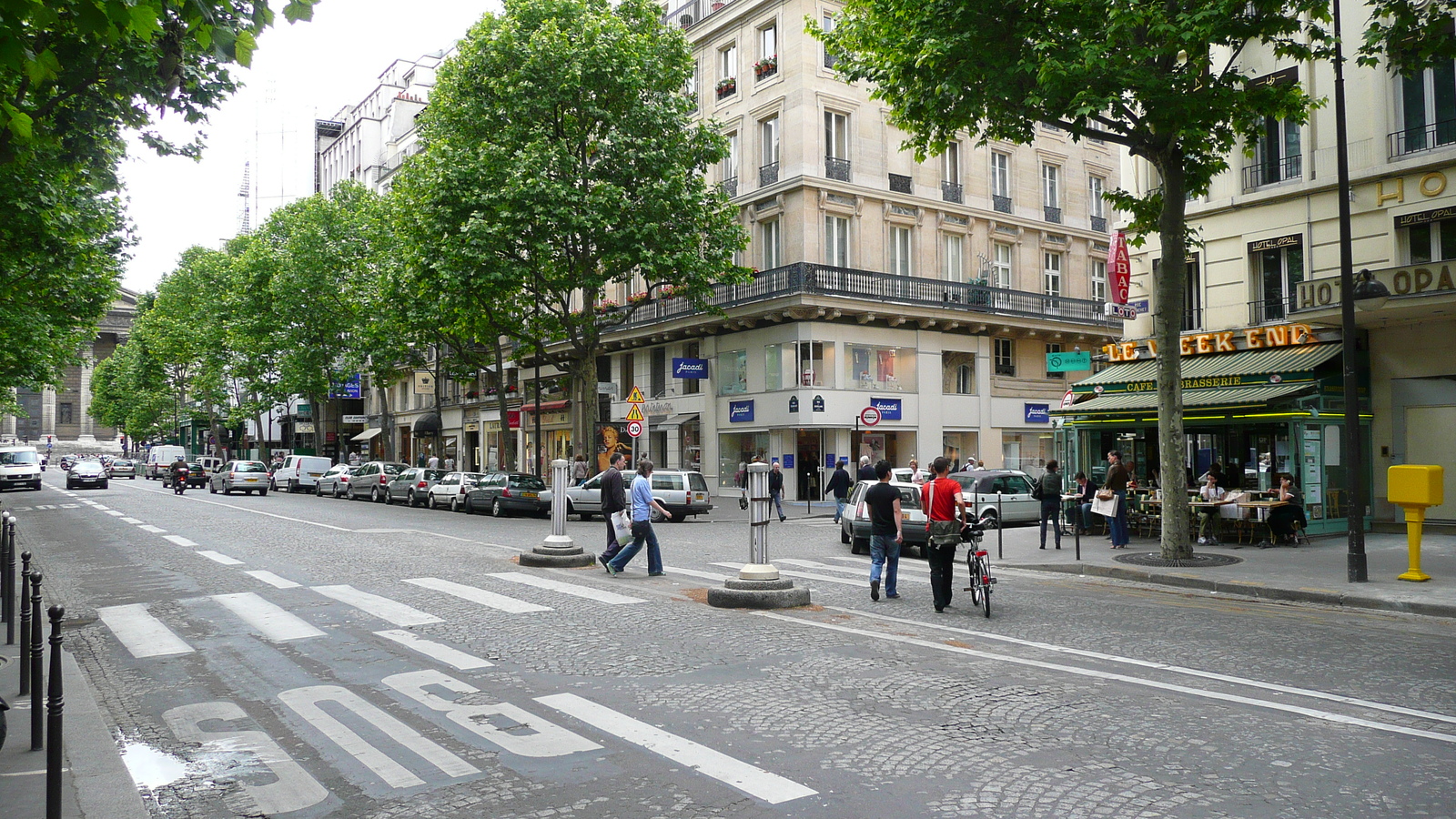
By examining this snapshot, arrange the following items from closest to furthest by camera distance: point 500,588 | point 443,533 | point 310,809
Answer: point 310,809
point 500,588
point 443,533

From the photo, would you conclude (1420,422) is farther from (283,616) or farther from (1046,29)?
(283,616)

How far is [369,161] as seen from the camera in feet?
220

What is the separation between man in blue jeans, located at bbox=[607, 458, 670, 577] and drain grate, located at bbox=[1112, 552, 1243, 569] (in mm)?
7307

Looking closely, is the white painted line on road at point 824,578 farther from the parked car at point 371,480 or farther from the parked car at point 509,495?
the parked car at point 371,480

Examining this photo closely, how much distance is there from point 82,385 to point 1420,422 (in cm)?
13189

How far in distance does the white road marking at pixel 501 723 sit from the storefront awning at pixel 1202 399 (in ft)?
52.8

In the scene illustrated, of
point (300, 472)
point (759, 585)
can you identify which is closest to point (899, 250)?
point (759, 585)

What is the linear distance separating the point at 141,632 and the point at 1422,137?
21.3m

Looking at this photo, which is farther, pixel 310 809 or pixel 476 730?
pixel 476 730

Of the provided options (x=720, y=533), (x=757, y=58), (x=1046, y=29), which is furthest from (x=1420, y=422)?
(x=757, y=58)

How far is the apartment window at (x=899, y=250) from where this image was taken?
35.6m

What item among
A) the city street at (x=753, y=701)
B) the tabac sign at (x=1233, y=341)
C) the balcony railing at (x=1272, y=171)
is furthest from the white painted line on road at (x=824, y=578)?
the balcony railing at (x=1272, y=171)

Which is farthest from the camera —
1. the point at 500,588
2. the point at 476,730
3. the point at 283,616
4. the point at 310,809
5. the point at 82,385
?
the point at 82,385

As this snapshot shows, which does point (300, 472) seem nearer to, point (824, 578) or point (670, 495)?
point (670, 495)
